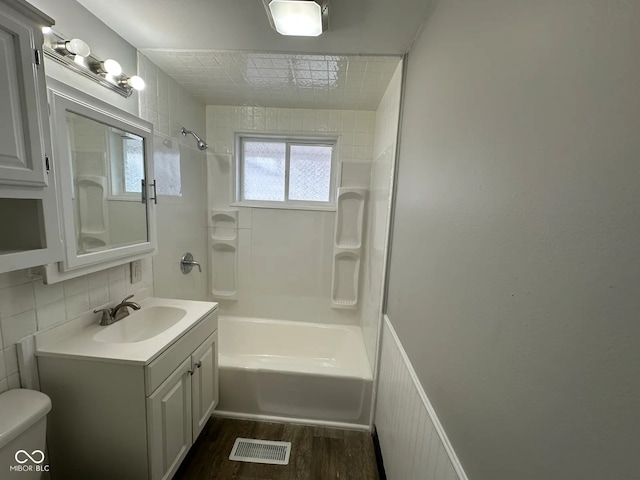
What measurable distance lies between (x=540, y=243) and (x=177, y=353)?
4.92ft

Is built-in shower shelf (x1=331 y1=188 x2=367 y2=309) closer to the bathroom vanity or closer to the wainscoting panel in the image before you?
the wainscoting panel

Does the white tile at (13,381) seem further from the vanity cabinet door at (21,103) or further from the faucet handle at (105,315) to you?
the vanity cabinet door at (21,103)

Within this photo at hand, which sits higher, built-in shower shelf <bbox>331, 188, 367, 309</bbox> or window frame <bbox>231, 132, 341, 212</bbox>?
window frame <bbox>231, 132, 341, 212</bbox>

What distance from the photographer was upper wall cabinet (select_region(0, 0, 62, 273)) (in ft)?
2.62

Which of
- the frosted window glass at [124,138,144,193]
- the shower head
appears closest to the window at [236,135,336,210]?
the shower head

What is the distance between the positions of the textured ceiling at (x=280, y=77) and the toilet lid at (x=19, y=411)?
1.84m

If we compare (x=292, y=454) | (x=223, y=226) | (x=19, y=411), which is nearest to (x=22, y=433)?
(x=19, y=411)

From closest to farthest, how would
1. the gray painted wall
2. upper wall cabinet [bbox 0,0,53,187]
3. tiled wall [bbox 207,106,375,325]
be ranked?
the gray painted wall
upper wall cabinet [bbox 0,0,53,187]
tiled wall [bbox 207,106,375,325]

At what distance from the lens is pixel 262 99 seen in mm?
2283

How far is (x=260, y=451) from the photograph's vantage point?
1.68m

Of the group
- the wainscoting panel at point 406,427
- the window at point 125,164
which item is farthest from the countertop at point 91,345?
the wainscoting panel at point 406,427

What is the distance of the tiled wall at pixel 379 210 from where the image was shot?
5.59 feet

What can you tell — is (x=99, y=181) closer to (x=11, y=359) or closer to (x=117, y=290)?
Result: (x=117, y=290)

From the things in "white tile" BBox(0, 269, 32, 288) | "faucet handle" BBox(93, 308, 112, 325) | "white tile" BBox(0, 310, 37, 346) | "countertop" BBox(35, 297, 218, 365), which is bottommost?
"countertop" BBox(35, 297, 218, 365)
